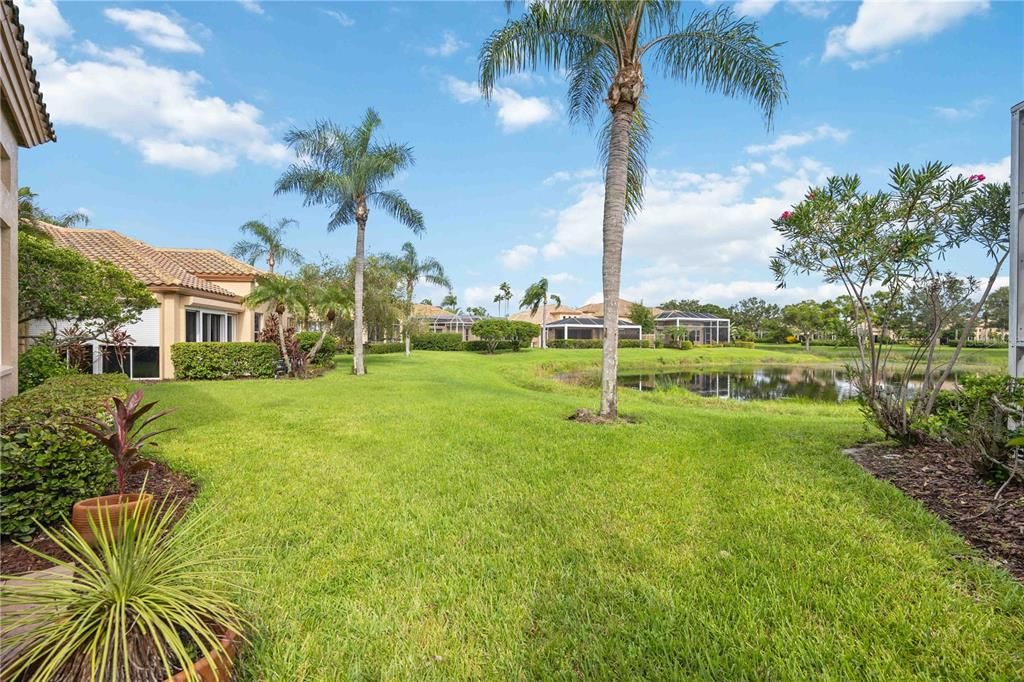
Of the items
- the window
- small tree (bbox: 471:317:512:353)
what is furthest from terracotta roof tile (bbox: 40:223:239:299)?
→ small tree (bbox: 471:317:512:353)

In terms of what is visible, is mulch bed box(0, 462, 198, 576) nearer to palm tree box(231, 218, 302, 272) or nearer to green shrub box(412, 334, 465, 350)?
palm tree box(231, 218, 302, 272)

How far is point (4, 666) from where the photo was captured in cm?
182

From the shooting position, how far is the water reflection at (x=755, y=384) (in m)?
18.4

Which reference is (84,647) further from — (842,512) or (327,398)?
(327,398)

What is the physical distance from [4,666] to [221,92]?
14303 mm

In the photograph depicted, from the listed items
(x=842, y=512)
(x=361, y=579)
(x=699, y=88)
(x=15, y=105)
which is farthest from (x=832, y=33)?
(x=15, y=105)

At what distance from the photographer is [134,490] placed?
14.9 feet

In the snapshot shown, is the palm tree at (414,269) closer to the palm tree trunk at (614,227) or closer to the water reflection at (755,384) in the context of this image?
the water reflection at (755,384)

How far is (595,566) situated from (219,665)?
7.21ft

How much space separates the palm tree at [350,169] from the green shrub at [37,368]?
9252 millimetres

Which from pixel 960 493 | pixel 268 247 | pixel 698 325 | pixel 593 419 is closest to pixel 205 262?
pixel 268 247

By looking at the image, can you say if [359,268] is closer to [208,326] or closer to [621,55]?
[208,326]

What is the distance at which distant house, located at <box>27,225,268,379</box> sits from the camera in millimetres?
14578

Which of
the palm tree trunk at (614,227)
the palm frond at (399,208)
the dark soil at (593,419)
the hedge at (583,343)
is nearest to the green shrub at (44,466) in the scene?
the dark soil at (593,419)
